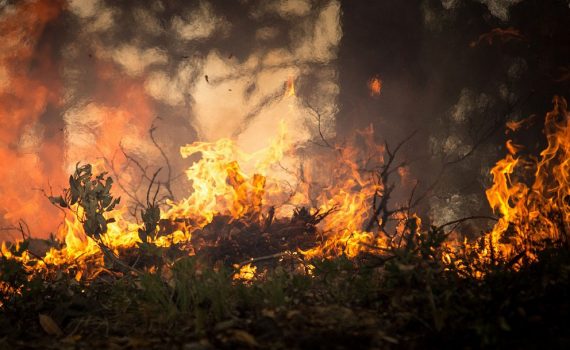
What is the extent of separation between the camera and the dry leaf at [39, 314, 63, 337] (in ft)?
8.45

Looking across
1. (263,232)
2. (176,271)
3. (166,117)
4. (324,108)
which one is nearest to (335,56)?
(324,108)

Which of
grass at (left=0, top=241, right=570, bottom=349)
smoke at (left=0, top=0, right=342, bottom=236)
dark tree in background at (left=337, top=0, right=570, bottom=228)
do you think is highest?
smoke at (left=0, top=0, right=342, bottom=236)

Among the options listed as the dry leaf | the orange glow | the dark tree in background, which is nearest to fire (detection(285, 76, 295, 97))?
the dark tree in background

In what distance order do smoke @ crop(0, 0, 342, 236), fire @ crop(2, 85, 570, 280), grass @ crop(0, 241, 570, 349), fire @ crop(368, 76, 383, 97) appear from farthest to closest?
1. smoke @ crop(0, 0, 342, 236)
2. fire @ crop(368, 76, 383, 97)
3. fire @ crop(2, 85, 570, 280)
4. grass @ crop(0, 241, 570, 349)

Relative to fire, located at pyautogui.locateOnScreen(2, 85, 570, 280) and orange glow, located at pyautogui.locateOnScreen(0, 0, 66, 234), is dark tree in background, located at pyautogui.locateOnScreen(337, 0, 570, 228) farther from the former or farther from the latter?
orange glow, located at pyautogui.locateOnScreen(0, 0, 66, 234)

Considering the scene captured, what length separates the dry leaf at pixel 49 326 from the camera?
2.58 metres

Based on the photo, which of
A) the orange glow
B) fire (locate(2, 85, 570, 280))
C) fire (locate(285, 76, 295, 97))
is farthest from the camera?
fire (locate(285, 76, 295, 97))

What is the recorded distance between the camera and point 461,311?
210 cm

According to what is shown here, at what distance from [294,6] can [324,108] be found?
3717mm

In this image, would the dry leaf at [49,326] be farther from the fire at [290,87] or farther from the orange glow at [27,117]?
the fire at [290,87]

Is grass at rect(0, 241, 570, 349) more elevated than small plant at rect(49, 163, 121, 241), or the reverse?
small plant at rect(49, 163, 121, 241)

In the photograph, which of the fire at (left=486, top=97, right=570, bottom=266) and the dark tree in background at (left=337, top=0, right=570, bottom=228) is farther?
the dark tree in background at (left=337, top=0, right=570, bottom=228)

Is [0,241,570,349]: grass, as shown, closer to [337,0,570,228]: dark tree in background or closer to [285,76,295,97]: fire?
[337,0,570,228]: dark tree in background

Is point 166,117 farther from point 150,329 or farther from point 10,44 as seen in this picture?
point 150,329
